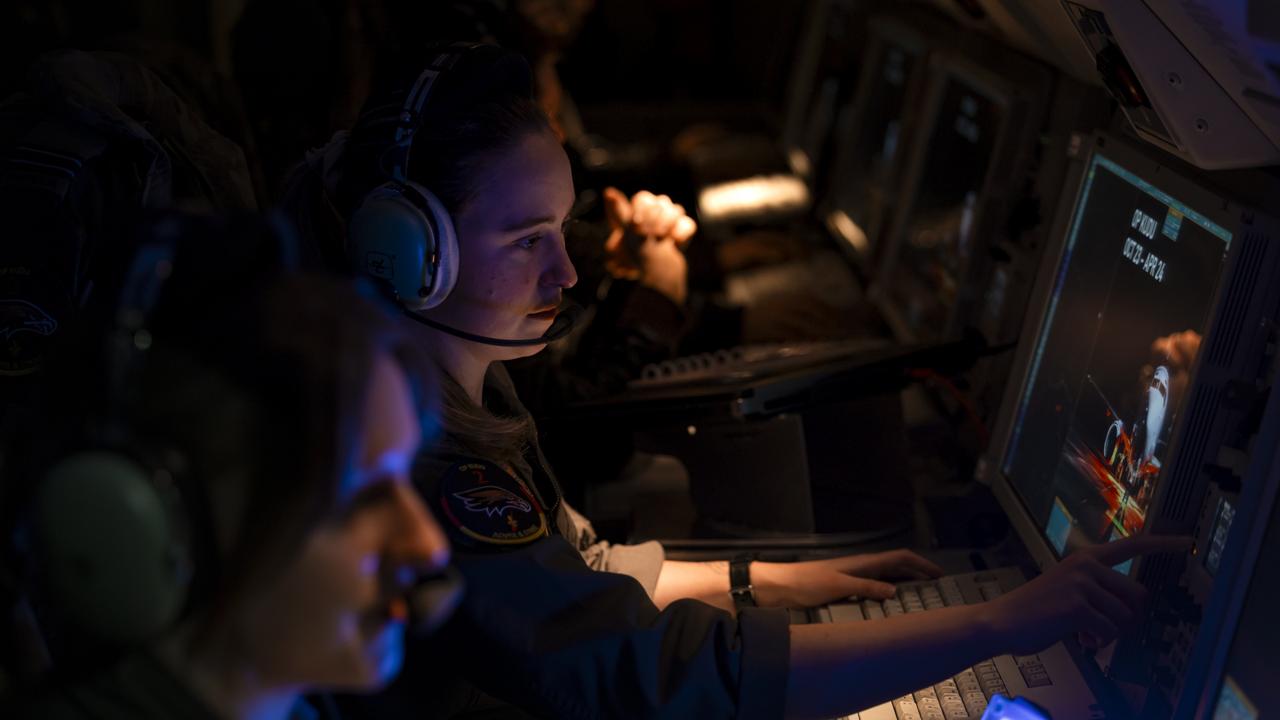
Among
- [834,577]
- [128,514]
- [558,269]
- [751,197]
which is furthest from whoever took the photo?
[751,197]

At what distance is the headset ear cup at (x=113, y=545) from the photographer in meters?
0.49

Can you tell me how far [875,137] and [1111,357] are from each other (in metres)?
1.48

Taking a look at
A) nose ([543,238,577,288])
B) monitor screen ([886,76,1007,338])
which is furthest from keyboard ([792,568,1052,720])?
monitor screen ([886,76,1007,338])

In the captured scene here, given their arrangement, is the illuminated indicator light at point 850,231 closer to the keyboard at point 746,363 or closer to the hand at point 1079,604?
the keyboard at point 746,363

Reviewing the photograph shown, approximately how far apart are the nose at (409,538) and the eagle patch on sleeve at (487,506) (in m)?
0.31

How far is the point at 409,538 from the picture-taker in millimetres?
565

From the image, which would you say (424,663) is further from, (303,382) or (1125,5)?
(1125,5)

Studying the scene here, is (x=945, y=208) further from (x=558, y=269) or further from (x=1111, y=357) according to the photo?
(x=558, y=269)

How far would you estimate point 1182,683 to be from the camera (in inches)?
33.4

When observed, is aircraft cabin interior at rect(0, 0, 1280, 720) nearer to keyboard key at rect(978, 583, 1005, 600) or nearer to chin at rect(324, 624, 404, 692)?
keyboard key at rect(978, 583, 1005, 600)

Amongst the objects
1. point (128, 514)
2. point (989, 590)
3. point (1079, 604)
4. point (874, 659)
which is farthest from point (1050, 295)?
point (128, 514)

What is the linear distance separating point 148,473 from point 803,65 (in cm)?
309

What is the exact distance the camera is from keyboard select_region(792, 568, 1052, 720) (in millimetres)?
995

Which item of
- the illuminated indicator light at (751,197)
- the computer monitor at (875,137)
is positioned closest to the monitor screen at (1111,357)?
the computer monitor at (875,137)
